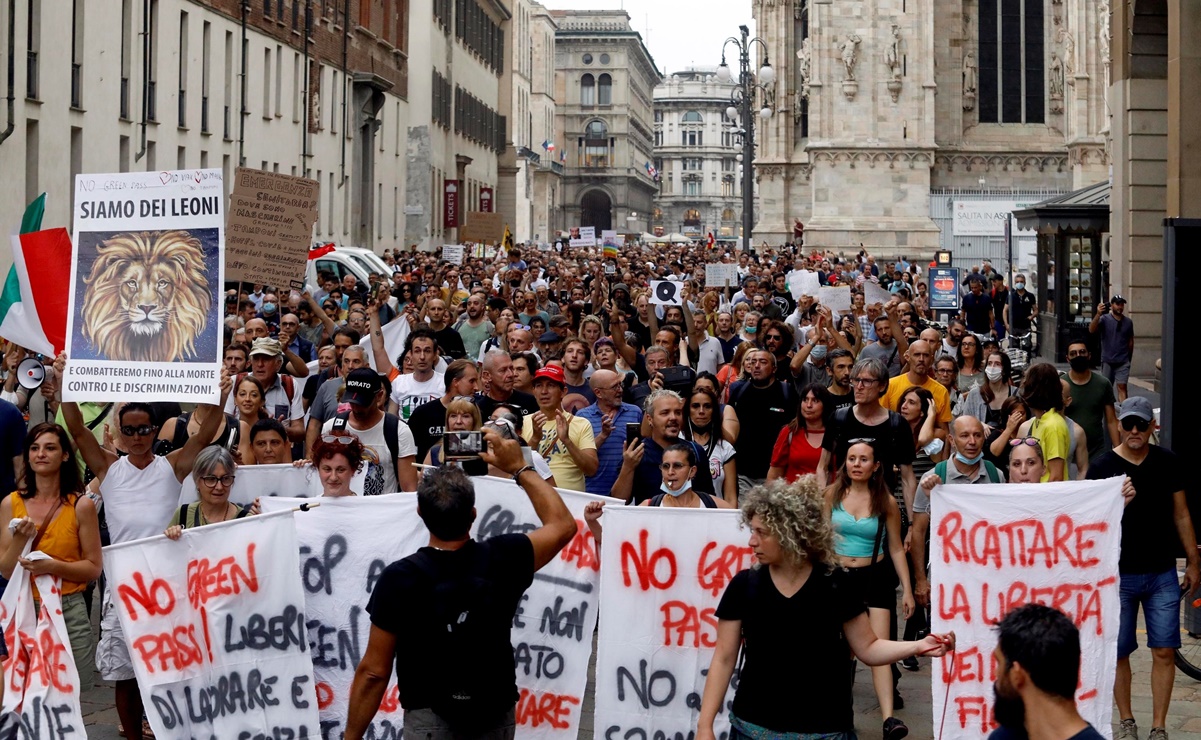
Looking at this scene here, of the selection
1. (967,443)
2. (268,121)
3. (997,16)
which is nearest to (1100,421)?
(967,443)

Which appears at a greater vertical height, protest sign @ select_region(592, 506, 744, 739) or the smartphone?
the smartphone

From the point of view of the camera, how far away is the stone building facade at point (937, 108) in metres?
54.2

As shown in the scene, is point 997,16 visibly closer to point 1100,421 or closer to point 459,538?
point 1100,421

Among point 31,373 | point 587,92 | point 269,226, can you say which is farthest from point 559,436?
point 587,92

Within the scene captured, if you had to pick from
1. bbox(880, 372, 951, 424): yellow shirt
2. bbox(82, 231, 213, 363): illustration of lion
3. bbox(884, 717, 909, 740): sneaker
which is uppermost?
bbox(82, 231, 213, 363): illustration of lion

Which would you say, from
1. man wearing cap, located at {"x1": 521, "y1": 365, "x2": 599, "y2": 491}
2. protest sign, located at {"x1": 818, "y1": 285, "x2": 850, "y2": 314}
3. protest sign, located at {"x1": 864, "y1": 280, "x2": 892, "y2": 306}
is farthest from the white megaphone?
protest sign, located at {"x1": 864, "y1": 280, "x2": 892, "y2": 306}

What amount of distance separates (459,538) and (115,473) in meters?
3.41

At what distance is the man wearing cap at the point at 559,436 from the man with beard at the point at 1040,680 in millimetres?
5247

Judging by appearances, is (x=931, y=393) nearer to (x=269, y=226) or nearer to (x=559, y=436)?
(x=559, y=436)

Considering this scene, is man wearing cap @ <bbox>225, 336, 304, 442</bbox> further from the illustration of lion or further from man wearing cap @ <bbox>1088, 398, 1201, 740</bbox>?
man wearing cap @ <bbox>1088, 398, 1201, 740</bbox>

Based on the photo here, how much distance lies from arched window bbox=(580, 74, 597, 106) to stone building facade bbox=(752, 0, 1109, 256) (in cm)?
10335

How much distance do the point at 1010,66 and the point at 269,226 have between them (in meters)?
45.7

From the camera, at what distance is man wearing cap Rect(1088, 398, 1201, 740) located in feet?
27.1

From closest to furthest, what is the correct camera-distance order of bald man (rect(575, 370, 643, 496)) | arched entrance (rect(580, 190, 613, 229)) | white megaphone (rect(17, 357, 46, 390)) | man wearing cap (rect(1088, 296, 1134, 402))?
bald man (rect(575, 370, 643, 496)) < white megaphone (rect(17, 357, 46, 390)) < man wearing cap (rect(1088, 296, 1134, 402)) < arched entrance (rect(580, 190, 613, 229))
